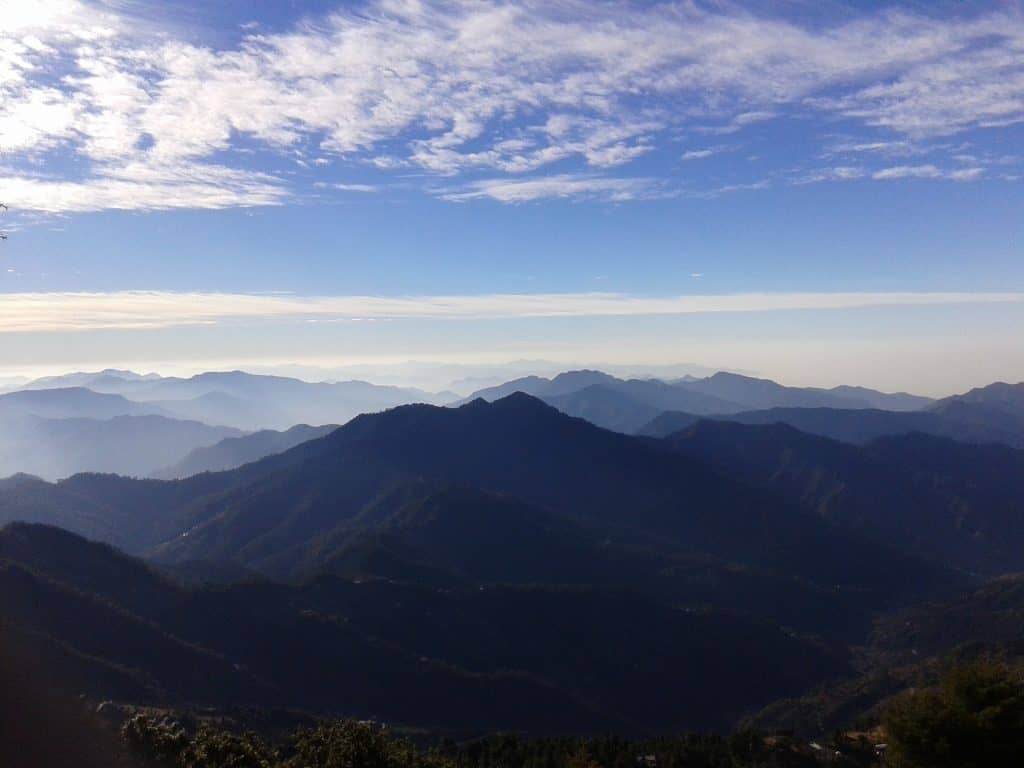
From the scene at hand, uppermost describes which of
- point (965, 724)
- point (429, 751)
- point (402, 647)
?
point (965, 724)

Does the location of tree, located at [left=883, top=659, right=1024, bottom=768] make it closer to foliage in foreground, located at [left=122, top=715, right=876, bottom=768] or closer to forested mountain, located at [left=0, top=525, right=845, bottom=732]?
foliage in foreground, located at [left=122, top=715, right=876, bottom=768]

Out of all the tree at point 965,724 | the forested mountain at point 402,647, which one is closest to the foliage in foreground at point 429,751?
the tree at point 965,724

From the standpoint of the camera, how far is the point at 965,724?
31.5 meters

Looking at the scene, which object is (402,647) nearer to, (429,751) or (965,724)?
(429,751)

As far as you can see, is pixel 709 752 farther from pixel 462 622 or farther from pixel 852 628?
pixel 852 628

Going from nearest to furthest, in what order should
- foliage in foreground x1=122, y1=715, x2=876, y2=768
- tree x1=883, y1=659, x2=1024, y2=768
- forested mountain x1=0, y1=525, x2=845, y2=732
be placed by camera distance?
foliage in foreground x1=122, y1=715, x2=876, y2=768, tree x1=883, y1=659, x2=1024, y2=768, forested mountain x1=0, y1=525, x2=845, y2=732

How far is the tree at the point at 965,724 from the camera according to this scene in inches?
1216

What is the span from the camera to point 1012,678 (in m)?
33.2

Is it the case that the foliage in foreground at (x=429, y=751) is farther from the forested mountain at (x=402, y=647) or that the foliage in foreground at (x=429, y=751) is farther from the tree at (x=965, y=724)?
the forested mountain at (x=402, y=647)

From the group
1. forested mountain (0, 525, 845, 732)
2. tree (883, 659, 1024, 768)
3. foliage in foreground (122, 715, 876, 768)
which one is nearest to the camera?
foliage in foreground (122, 715, 876, 768)

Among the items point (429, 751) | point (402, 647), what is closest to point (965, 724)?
point (429, 751)

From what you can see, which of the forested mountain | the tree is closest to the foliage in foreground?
the tree

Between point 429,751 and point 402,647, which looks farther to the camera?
point 402,647

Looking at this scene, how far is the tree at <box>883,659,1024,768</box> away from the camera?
101 ft
